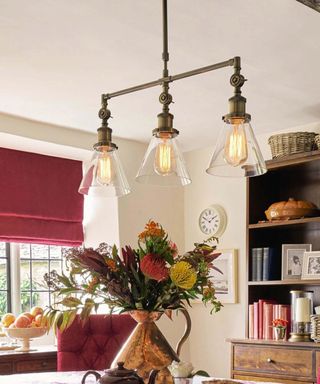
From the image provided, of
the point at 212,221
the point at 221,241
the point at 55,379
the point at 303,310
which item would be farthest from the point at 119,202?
the point at 55,379

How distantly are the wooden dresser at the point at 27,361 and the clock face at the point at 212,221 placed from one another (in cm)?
178

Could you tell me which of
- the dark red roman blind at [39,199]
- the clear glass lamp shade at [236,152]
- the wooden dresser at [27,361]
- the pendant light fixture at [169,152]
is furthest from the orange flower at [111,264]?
the dark red roman blind at [39,199]

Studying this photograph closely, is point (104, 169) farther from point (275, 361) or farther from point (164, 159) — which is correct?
point (275, 361)

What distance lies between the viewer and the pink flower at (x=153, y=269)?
7.30 feet

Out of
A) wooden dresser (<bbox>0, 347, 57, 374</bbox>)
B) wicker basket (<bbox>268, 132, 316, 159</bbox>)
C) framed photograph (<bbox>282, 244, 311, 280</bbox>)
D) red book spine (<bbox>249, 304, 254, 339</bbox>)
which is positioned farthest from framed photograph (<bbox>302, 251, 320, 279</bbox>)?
wooden dresser (<bbox>0, 347, 57, 374</bbox>)

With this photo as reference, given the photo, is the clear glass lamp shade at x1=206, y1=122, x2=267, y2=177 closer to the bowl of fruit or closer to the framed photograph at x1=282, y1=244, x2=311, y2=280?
the bowl of fruit

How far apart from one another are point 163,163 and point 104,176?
0.32 metres

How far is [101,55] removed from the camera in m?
3.58

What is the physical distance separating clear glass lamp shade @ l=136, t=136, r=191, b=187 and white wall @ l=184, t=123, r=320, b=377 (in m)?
2.84

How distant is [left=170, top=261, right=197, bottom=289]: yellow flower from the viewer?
223 centimetres

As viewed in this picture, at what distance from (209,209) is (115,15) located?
2846mm

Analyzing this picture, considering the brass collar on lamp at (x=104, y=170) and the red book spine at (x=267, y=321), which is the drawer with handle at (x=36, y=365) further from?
the brass collar on lamp at (x=104, y=170)

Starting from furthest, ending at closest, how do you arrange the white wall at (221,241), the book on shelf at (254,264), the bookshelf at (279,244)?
1. the white wall at (221,241)
2. the book on shelf at (254,264)
3. the bookshelf at (279,244)

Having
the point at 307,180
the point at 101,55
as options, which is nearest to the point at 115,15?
the point at 101,55
